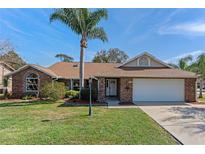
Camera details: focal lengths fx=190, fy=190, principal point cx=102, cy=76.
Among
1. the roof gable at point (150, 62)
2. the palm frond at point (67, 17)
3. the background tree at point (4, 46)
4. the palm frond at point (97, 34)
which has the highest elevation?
the palm frond at point (67, 17)

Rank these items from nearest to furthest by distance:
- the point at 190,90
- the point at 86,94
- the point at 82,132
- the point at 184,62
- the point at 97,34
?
the point at 82,132 < the point at 190,90 < the point at 86,94 < the point at 97,34 < the point at 184,62

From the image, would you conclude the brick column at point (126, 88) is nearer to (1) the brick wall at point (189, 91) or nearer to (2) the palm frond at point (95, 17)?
(1) the brick wall at point (189, 91)

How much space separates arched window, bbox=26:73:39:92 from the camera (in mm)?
21359

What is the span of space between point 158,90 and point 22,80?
577 inches

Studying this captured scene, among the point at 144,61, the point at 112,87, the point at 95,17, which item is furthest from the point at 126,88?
the point at 95,17

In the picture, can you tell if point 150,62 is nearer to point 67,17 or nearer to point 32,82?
point 67,17

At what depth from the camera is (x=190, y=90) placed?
60.2 feet

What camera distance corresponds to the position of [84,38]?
2028 centimetres

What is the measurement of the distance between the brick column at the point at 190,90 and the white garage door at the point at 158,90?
1.29 ft

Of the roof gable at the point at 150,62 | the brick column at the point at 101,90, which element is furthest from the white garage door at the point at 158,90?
the roof gable at the point at 150,62

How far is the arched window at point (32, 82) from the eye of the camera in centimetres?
2136
